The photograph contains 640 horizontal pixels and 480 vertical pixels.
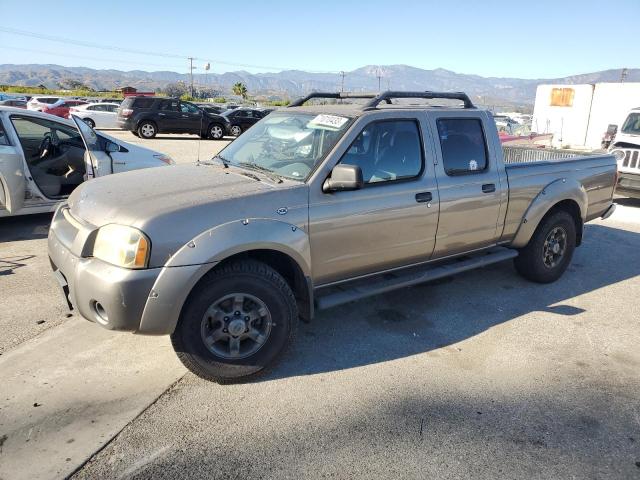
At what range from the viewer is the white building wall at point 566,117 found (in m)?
27.7

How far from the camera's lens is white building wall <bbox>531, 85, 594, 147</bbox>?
90.9 feet

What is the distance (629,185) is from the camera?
9.54 m

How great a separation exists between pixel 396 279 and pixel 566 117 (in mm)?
29625

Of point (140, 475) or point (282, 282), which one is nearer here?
point (140, 475)

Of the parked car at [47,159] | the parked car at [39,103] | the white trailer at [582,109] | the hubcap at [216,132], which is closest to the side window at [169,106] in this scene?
the hubcap at [216,132]

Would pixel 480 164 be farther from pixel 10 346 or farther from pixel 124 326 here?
pixel 10 346

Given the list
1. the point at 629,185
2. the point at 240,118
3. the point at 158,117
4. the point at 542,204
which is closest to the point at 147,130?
the point at 158,117

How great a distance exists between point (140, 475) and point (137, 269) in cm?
106

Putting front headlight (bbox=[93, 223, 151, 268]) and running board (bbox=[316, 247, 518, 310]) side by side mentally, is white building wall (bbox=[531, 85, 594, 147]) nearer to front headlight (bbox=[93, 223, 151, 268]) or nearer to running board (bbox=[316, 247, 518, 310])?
running board (bbox=[316, 247, 518, 310])

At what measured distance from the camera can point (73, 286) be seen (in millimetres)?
2967

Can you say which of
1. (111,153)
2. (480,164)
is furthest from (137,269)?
(111,153)

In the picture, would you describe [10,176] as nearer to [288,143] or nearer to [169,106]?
[288,143]

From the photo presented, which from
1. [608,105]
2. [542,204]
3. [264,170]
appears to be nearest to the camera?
[264,170]

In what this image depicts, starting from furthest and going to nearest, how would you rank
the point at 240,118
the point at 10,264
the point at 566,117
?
the point at 566,117 < the point at 240,118 < the point at 10,264
